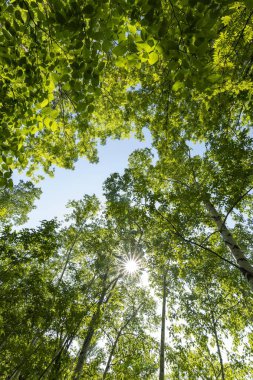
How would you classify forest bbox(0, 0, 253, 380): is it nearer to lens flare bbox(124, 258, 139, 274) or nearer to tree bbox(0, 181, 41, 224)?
lens flare bbox(124, 258, 139, 274)

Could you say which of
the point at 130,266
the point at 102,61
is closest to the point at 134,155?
the point at 130,266

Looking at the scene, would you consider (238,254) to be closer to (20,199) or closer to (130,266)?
(130,266)

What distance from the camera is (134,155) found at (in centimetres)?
1064

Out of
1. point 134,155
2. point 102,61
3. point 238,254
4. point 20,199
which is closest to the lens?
point 102,61

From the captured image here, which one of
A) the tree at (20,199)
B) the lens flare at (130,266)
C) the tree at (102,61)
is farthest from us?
the tree at (20,199)

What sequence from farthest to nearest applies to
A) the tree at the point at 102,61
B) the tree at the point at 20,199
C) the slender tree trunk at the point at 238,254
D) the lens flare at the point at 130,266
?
the tree at the point at 20,199
the lens flare at the point at 130,266
the slender tree trunk at the point at 238,254
the tree at the point at 102,61

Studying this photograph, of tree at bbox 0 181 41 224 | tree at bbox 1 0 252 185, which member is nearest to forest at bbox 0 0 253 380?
tree at bbox 1 0 252 185

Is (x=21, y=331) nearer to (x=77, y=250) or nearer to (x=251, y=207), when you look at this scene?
(x=77, y=250)

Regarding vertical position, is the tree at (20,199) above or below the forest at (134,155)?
above

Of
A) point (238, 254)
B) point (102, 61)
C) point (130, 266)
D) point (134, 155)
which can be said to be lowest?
point (238, 254)

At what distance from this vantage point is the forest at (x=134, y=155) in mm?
2137

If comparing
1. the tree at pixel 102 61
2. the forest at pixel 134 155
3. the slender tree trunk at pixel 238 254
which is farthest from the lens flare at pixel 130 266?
the tree at pixel 102 61

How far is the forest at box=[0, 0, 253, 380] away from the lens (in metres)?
2.14

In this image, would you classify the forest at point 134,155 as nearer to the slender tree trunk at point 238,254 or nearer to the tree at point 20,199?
the slender tree trunk at point 238,254
